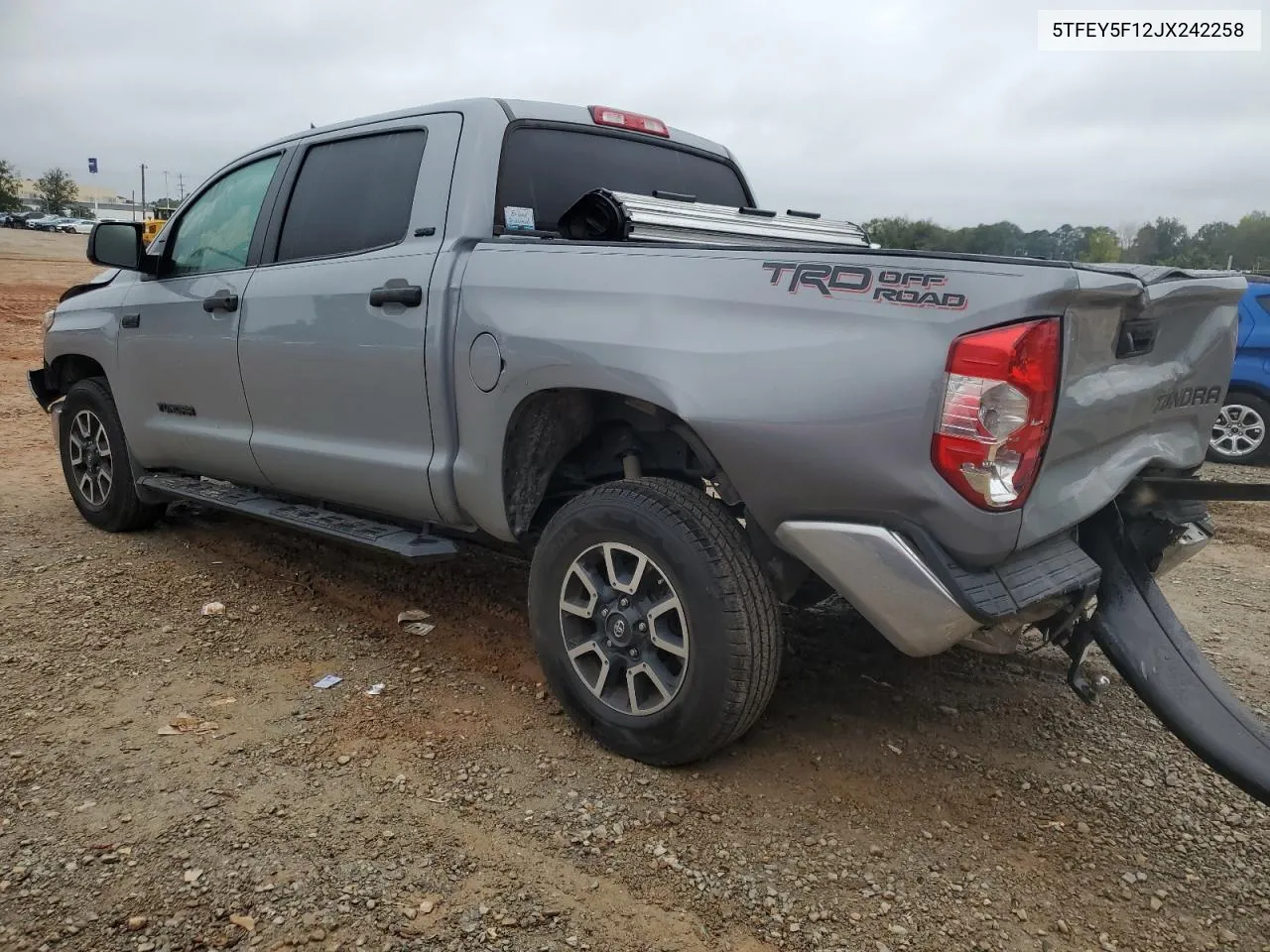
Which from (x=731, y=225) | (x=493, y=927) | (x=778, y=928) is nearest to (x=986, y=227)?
(x=731, y=225)

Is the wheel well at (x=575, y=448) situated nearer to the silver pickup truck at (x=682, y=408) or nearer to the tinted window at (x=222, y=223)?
the silver pickup truck at (x=682, y=408)

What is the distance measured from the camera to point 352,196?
3.90m

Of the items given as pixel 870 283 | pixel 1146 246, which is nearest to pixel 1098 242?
pixel 1146 246

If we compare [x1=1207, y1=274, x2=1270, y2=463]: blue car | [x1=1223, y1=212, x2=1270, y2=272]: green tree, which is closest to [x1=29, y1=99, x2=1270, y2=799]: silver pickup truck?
[x1=1223, y1=212, x2=1270, y2=272]: green tree

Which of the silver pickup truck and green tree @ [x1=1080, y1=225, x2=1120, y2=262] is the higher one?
green tree @ [x1=1080, y1=225, x2=1120, y2=262]

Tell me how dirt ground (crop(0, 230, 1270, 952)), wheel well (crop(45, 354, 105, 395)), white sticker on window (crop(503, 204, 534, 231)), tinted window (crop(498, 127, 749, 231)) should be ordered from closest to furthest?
dirt ground (crop(0, 230, 1270, 952))
white sticker on window (crop(503, 204, 534, 231))
tinted window (crop(498, 127, 749, 231))
wheel well (crop(45, 354, 105, 395))

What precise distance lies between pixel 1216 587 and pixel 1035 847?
9.84ft

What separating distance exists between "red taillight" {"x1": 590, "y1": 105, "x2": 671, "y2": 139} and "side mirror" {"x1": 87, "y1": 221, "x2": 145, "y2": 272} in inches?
88.6

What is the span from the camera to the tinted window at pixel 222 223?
435cm

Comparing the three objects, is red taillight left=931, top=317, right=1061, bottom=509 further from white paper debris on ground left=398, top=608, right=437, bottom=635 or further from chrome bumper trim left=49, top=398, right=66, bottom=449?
chrome bumper trim left=49, top=398, right=66, bottom=449

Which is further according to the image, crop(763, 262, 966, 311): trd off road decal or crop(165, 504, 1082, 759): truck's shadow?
crop(165, 504, 1082, 759): truck's shadow

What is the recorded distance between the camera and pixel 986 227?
4.13m

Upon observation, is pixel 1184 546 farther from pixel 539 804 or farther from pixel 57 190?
pixel 57 190

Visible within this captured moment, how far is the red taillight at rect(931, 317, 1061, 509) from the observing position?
2232 millimetres
